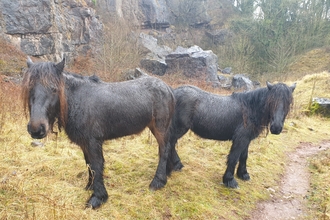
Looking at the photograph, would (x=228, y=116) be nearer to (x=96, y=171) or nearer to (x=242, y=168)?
(x=242, y=168)

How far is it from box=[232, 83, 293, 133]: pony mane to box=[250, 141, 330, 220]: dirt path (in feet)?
3.93

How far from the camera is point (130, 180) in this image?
12.3 ft

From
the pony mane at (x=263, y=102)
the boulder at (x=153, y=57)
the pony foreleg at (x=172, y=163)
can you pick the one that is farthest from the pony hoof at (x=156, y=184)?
the boulder at (x=153, y=57)

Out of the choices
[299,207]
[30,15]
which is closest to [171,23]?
[30,15]

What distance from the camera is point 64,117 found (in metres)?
2.69

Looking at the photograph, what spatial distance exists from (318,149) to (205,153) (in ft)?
12.8

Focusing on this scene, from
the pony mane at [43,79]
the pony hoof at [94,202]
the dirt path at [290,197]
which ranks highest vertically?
the pony mane at [43,79]

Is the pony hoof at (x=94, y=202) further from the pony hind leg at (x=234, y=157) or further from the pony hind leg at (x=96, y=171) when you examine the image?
the pony hind leg at (x=234, y=157)

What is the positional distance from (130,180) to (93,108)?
4.91ft

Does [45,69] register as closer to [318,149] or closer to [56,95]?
[56,95]

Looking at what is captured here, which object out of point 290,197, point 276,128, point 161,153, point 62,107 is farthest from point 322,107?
point 62,107

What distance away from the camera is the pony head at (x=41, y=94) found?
2.36 metres

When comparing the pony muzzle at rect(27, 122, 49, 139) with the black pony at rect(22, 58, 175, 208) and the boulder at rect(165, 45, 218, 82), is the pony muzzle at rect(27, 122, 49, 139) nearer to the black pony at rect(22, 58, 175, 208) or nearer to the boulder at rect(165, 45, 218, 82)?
the black pony at rect(22, 58, 175, 208)

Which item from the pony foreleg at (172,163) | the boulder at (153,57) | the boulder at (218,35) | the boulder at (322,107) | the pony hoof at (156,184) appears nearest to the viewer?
the pony hoof at (156,184)
